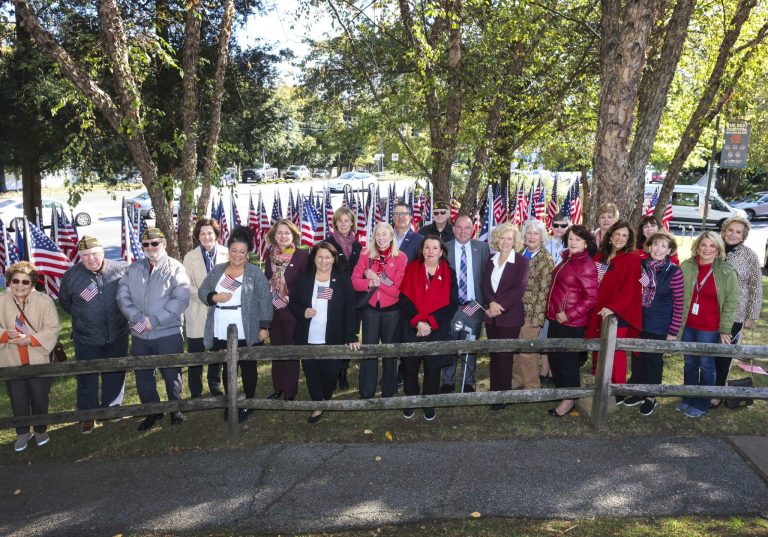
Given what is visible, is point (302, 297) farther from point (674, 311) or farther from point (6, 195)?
point (6, 195)

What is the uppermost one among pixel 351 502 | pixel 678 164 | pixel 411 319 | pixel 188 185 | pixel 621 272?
pixel 678 164

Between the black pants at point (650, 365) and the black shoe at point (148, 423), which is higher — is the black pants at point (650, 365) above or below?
above

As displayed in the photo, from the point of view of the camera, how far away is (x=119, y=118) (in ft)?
26.0

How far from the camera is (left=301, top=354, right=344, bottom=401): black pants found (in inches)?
241

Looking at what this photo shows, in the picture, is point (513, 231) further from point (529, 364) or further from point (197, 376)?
point (197, 376)

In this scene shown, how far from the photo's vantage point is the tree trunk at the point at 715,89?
38.3 feet

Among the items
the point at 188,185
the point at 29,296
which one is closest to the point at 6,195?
the point at 188,185

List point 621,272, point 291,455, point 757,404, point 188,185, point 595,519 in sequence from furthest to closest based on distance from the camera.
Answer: point 188,185
point 757,404
point 621,272
point 291,455
point 595,519

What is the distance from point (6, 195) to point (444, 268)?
4341 centimetres

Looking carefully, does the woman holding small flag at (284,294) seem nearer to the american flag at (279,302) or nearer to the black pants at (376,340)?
the american flag at (279,302)

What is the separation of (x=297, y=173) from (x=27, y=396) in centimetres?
5889

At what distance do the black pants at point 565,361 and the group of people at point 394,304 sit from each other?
1 cm

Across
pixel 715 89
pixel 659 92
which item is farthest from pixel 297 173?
pixel 659 92

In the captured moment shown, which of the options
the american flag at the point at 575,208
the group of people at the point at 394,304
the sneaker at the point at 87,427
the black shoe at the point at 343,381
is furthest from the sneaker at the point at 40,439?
the american flag at the point at 575,208
